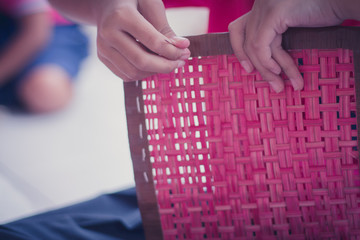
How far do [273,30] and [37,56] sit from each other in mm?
2452

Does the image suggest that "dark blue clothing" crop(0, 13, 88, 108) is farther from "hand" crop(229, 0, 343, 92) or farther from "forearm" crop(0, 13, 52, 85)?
"hand" crop(229, 0, 343, 92)

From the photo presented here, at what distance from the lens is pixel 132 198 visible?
684 mm

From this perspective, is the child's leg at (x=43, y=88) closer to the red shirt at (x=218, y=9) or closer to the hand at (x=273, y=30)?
the red shirt at (x=218, y=9)

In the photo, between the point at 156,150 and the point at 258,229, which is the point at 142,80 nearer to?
the point at 156,150

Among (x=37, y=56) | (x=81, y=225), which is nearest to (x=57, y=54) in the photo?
(x=37, y=56)

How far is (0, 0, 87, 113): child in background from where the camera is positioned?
7.77ft

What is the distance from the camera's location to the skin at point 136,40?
0.44 m

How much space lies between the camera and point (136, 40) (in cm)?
50

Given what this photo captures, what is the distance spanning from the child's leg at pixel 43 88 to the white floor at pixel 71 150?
0.12 meters

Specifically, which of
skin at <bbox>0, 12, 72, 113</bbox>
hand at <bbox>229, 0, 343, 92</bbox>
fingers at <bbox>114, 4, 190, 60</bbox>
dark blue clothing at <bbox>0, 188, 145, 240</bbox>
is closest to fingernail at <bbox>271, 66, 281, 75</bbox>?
hand at <bbox>229, 0, 343, 92</bbox>

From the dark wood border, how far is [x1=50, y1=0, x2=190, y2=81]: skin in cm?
2

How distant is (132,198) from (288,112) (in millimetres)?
384

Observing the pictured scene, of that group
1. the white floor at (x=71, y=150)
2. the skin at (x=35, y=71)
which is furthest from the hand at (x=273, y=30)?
the skin at (x=35, y=71)

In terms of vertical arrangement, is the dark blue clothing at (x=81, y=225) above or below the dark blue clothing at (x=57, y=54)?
below
